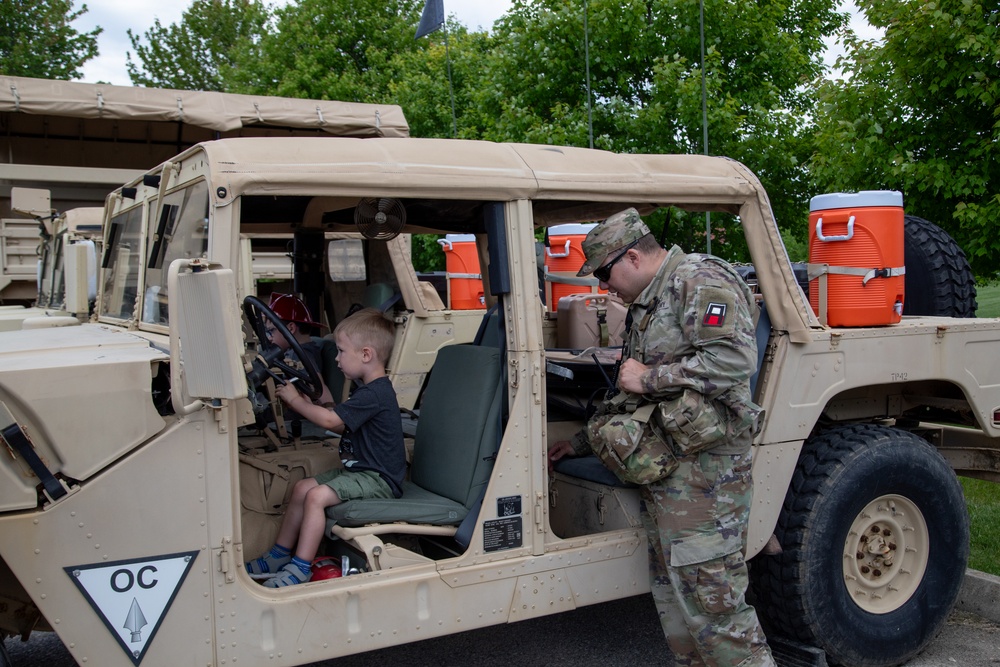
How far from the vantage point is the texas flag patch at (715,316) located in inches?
127

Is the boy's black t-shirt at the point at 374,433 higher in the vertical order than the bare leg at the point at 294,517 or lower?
higher

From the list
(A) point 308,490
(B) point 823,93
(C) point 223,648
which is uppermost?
(B) point 823,93

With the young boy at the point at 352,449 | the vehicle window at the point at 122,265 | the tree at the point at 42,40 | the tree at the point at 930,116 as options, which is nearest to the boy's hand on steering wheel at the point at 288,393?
the young boy at the point at 352,449

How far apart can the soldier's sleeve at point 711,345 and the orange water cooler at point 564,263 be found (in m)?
2.97

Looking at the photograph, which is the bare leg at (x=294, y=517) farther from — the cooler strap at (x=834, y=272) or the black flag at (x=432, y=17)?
the black flag at (x=432, y=17)

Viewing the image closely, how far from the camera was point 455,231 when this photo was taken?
167 inches

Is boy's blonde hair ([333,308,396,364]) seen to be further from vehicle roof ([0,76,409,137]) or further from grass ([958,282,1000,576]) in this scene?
vehicle roof ([0,76,409,137])

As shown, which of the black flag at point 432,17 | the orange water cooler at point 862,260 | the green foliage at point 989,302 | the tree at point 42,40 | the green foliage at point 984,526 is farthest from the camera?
the tree at point 42,40

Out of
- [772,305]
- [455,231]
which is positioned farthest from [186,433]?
[772,305]

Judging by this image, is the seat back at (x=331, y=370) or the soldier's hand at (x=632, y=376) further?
the seat back at (x=331, y=370)

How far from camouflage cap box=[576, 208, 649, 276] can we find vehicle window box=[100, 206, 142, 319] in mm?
1908

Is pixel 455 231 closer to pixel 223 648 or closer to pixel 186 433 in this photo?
pixel 186 433

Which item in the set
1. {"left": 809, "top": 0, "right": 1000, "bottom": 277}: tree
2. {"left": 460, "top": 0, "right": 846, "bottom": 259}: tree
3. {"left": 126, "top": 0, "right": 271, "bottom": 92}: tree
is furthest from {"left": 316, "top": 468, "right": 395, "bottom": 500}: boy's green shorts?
{"left": 126, "top": 0, "right": 271, "bottom": 92}: tree

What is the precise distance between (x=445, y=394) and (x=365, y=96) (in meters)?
14.8
